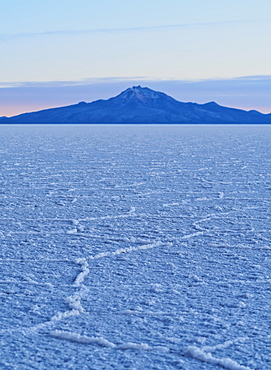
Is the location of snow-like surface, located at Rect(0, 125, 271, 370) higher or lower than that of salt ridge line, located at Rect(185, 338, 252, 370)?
higher

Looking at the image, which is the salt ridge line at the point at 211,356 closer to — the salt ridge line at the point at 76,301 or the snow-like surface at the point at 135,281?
the snow-like surface at the point at 135,281

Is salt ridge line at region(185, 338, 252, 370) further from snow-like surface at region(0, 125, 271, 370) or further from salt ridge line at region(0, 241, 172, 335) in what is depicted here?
salt ridge line at region(0, 241, 172, 335)

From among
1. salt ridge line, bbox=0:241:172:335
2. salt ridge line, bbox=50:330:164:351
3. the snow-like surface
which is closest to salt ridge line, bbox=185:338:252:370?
the snow-like surface

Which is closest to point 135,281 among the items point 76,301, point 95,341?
point 76,301

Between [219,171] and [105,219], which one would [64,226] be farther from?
[219,171]

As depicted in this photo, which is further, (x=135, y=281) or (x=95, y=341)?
(x=135, y=281)

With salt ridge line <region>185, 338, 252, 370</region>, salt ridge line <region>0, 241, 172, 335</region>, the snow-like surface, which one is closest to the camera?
salt ridge line <region>185, 338, 252, 370</region>

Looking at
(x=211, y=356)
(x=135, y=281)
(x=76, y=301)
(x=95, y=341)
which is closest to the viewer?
(x=211, y=356)

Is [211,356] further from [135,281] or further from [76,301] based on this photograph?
[135,281]

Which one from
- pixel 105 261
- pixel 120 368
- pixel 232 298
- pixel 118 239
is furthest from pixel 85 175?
pixel 120 368
